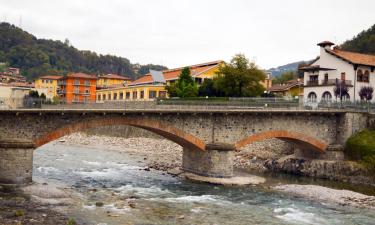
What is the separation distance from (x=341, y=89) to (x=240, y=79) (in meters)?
13.3

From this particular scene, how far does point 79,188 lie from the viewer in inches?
1227

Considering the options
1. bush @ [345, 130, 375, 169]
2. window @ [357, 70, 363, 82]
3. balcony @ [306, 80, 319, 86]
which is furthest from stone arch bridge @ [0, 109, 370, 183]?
balcony @ [306, 80, 319, 86]

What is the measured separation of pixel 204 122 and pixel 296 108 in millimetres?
10925

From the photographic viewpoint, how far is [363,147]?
40.3 m

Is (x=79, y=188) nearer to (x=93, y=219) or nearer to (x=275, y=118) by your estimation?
(x=93, y=219)

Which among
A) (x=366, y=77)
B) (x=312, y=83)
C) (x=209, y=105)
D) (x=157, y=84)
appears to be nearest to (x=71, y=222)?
(x=209, y=105)

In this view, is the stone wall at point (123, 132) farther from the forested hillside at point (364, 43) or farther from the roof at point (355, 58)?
the forested hillside at point (364, 43)

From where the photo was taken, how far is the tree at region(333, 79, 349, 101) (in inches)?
1976

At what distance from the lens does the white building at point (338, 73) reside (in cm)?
5080

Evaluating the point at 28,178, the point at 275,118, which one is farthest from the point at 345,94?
the point at 28,178

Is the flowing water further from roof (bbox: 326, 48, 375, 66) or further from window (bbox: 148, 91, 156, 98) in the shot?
window (bbox: 148, 91, 156, 98)

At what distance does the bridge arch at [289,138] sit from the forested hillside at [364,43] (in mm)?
48967

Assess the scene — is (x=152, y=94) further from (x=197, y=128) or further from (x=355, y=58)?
(x=197, y=128)

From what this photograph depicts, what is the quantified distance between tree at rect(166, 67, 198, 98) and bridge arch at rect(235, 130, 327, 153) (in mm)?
20742
